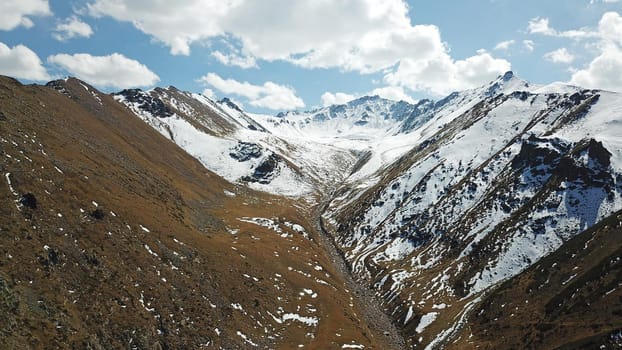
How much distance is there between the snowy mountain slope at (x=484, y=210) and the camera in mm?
107812

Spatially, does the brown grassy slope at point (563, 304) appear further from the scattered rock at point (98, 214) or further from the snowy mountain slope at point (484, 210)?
the scattered rock at point (98, 214)

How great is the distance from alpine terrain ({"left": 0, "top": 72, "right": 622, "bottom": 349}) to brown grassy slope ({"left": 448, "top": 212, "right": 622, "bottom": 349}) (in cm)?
37

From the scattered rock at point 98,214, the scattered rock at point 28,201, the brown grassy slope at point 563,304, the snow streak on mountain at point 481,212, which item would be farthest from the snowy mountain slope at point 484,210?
the scattered rock at point 28,201

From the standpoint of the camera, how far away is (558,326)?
7112cm

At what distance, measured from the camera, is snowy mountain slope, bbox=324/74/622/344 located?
10781cm

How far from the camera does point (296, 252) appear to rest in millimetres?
125062

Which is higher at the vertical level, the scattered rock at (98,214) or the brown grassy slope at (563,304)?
the scattered rock at (98,214)

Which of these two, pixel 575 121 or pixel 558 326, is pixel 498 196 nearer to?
pixel 575 121

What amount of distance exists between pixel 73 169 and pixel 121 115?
120238mm

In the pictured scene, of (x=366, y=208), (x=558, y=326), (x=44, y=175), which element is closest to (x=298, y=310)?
(x=558, y=326)

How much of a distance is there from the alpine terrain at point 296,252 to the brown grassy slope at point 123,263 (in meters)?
0.31

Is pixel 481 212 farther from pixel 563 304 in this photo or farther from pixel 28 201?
pixel 28 201

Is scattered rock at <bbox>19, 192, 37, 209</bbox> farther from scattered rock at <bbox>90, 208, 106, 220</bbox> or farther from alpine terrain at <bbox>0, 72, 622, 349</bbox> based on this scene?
scattered rock at <bbox>90, 208, 106, 220</bbox>

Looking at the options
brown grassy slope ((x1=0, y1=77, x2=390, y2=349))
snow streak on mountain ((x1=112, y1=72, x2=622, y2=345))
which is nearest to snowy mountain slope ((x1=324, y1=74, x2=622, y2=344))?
snow streak on mountain ((x1=112, y1=72, x2=622, y2=345))
